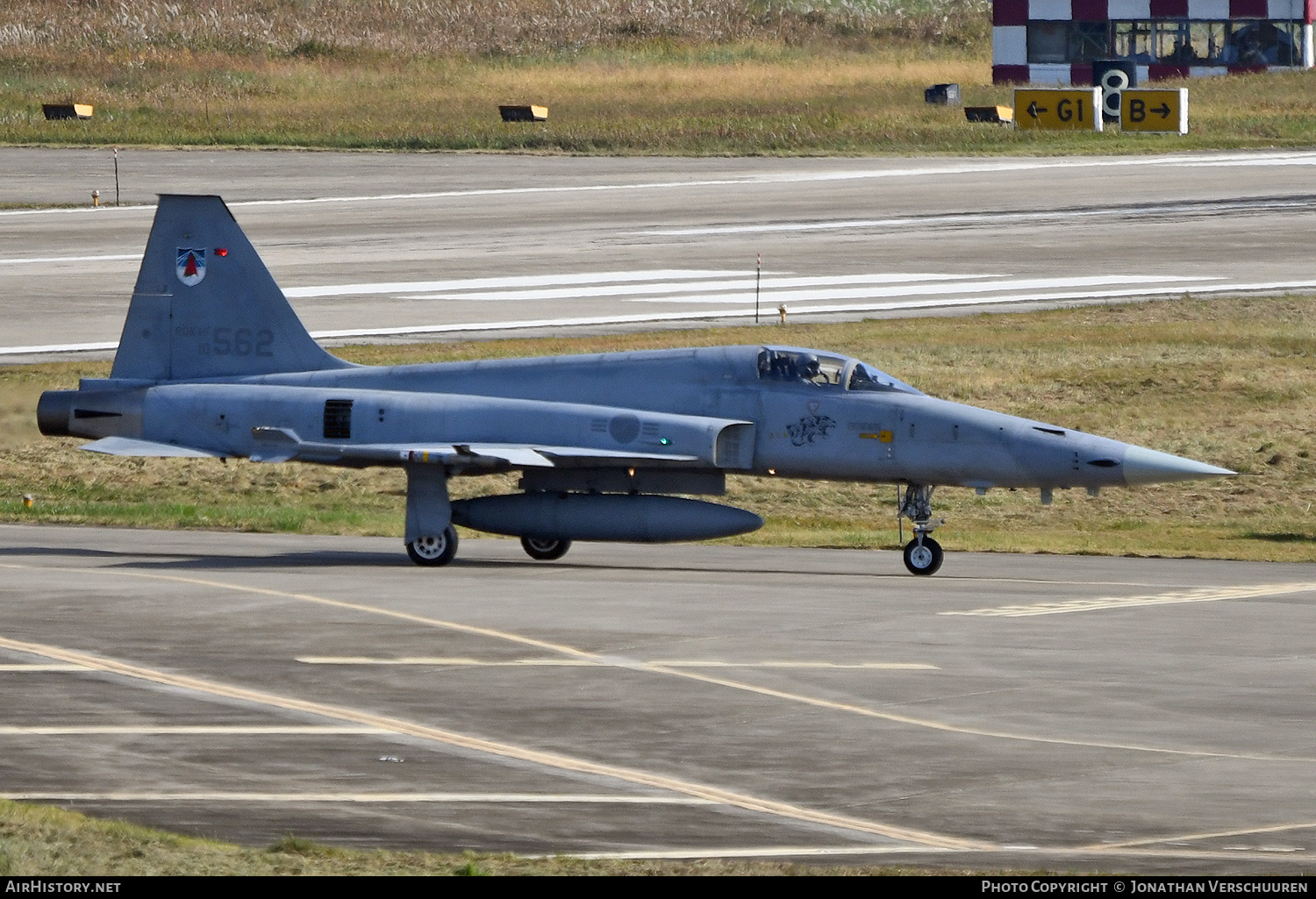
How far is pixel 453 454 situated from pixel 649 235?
31.1 meters

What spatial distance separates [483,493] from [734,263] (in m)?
19.2

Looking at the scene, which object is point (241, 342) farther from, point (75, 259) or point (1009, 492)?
point (75, 259)

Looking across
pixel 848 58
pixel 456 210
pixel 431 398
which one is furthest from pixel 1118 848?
pixel 848 58

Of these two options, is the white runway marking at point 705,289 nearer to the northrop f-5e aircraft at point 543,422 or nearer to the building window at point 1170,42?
the northrop f-5e aircraft at point 543,422

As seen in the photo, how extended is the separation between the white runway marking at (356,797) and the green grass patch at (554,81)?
2366 inches

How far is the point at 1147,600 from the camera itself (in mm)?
21672

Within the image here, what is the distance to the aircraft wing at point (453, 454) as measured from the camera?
2273 centimetres

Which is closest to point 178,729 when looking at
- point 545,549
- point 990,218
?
point 545,549

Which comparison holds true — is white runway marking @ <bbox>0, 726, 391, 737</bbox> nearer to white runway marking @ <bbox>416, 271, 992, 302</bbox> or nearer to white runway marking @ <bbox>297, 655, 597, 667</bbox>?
white runway marking @ <bbox>297, 655, 597, 667</bbox>

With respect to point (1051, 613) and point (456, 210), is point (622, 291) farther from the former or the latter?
point (1051, 613)

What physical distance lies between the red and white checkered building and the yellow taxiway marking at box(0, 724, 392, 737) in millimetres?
81837

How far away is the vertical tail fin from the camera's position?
2488 centimetres

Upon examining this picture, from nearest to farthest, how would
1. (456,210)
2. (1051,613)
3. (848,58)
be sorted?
1. (1051,613)
2. (456,210)
3. (848,58)

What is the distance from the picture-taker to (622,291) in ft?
146
